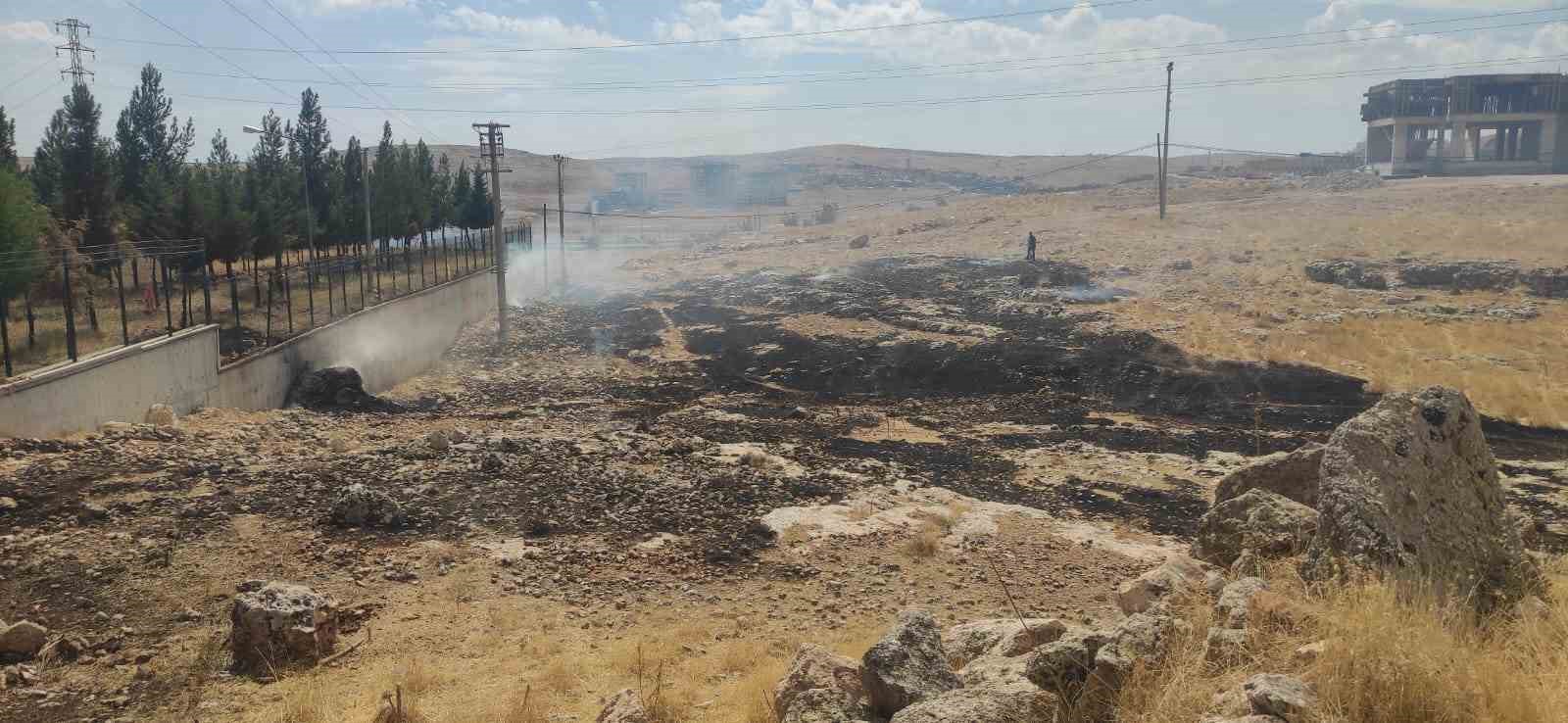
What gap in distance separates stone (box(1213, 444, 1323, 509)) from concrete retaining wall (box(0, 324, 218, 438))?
16.3 metres

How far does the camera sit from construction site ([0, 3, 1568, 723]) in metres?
6.16

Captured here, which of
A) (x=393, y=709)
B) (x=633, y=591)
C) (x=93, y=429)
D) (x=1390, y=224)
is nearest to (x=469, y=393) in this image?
(x=93, y=429)

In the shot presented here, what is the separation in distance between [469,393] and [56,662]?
18.8 m

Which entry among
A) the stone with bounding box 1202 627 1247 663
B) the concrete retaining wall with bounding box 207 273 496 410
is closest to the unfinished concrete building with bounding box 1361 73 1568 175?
the concrete retaining wall with bounding box 207 273 496 410

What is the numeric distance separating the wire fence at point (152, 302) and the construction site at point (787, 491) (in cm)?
18

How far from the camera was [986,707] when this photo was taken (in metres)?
5.27

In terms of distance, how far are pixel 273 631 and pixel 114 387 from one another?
10.4 meters

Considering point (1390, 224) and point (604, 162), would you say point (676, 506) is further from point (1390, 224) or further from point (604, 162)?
point (604, 162)

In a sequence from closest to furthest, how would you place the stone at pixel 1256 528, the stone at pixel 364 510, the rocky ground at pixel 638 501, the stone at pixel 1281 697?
1. the stone at pixel 1281 697
2. the stone at pixel 1256 528
3. the rocky ground at pixel 638 501
4. the stone at pixel 364 510

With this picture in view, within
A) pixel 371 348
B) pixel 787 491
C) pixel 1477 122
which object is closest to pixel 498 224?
pixel 371 348

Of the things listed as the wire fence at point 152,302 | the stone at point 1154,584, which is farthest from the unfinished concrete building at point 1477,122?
the stone at point 1154,584

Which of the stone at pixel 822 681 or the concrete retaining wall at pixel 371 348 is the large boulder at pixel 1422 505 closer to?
the stone at pixel 822 681

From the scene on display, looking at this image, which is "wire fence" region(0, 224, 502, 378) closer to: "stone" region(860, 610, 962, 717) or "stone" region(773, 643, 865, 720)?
"stone" region(773, 643, 865, 720)

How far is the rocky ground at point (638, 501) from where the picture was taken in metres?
Result: 10.4
